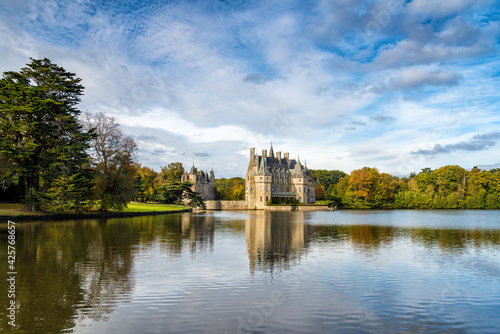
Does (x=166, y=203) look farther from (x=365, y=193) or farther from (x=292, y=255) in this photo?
(x=292, y=255)

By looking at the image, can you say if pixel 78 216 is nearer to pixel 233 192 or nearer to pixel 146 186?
pixel 146 186

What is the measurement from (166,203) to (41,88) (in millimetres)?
33067

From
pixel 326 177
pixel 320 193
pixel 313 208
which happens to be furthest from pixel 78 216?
pixel 326 177

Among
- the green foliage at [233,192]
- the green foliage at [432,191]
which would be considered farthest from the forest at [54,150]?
the green foliage at [233,192]

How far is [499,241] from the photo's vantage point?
1784 centimetres

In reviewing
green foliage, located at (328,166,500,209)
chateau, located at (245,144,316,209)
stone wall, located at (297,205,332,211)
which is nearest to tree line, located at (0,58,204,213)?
stone wall, located at (297,205,332,211)

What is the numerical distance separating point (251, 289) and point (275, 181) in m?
77.8

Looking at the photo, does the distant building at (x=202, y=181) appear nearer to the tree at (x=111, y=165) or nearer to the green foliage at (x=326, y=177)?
the green foliage at (x=326, y=177)

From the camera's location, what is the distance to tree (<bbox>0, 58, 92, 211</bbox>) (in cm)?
2830

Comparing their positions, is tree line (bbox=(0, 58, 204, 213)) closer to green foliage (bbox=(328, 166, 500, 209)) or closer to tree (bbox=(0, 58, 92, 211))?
tree (bbox=(0, 58, 92, 211))

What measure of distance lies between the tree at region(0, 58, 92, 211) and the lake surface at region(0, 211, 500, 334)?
16851mm

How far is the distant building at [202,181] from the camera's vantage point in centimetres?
8599

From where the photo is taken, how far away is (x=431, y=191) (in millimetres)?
74875

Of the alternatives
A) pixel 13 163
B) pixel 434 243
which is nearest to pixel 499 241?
pixel 434 243
